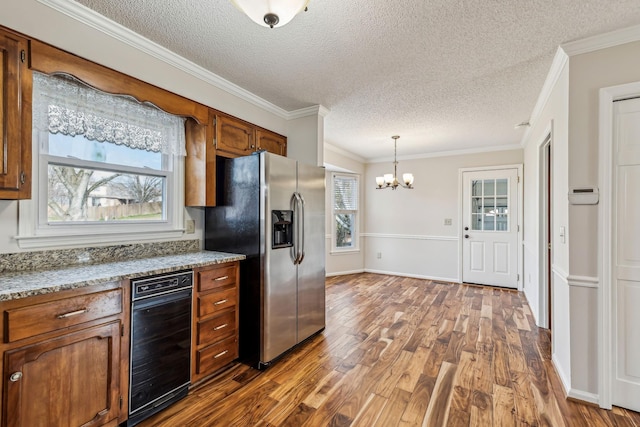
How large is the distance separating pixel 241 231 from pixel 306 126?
1.62 m

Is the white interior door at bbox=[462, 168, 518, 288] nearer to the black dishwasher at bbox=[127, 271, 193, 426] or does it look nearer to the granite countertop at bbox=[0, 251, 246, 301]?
the granite countertop at bbox=[0, 251, 246, 301]

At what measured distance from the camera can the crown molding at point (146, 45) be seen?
5.71 feet

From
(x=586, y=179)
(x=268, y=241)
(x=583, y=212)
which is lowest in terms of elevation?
(x=268, y=241)

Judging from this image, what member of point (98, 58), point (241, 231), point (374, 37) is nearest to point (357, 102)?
point (374, 37)

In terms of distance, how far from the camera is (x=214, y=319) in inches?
88.0

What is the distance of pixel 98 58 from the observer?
1.88 meters

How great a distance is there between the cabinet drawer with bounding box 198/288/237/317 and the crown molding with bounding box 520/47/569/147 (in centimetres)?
314

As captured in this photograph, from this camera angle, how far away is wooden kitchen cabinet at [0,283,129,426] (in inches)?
51.1

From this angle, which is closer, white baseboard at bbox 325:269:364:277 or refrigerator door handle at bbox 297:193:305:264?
refrigerator door handle at bbox 297:193:305:264

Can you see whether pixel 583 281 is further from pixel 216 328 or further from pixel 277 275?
pixel 216 328

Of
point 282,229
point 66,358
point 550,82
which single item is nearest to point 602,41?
point 550,82

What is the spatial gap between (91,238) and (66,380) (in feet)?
3.03

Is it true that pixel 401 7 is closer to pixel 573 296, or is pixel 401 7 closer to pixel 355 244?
pixel 573 296

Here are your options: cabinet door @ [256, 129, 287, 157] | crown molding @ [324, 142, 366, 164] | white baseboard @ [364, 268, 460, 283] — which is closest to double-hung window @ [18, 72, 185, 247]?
cabinet door @ [256, 129, 287, 157]
